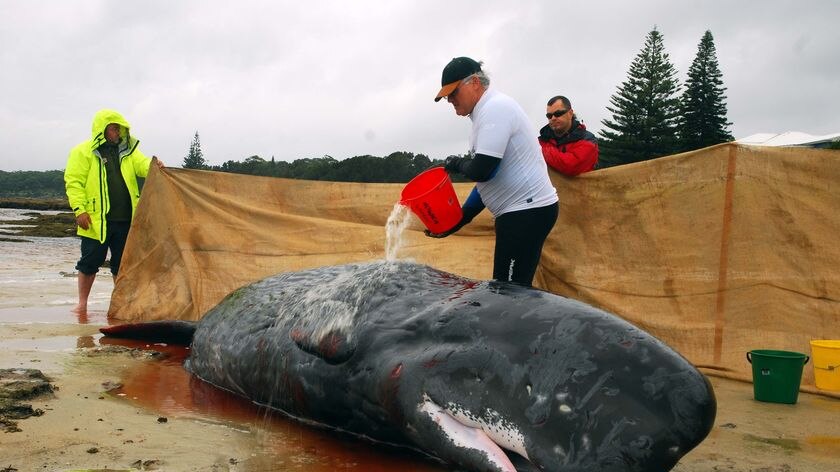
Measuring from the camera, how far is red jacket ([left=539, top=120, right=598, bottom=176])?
24.7 feet

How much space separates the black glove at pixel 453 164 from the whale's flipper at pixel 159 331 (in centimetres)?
272

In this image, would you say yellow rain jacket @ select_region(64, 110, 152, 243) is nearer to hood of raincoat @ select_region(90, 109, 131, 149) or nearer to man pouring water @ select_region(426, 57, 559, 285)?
hood of raincoat @ select_region(90, 109, 131, 149)

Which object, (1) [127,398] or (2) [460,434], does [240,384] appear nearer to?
(1) [127,398]

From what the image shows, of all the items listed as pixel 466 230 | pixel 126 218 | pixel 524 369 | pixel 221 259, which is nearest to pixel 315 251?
pixel 221 259

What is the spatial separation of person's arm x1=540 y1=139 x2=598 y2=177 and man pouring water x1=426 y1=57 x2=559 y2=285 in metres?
2.11

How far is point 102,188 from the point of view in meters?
8.96

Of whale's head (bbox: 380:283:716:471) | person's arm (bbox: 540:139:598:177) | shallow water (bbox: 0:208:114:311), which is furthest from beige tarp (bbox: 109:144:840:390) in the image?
whale's head (bbox: 380:283:716:471)

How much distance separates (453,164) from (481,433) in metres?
2.40

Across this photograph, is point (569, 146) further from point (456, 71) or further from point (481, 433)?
point (481, 433)

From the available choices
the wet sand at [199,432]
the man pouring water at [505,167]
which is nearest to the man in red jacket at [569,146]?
the man pouring water at [505,167]

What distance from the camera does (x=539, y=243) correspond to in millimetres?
5543

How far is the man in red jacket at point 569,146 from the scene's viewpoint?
7.50m

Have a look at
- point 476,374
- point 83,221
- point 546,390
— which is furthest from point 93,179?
point 546,390

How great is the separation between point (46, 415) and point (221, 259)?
4.12 metres
